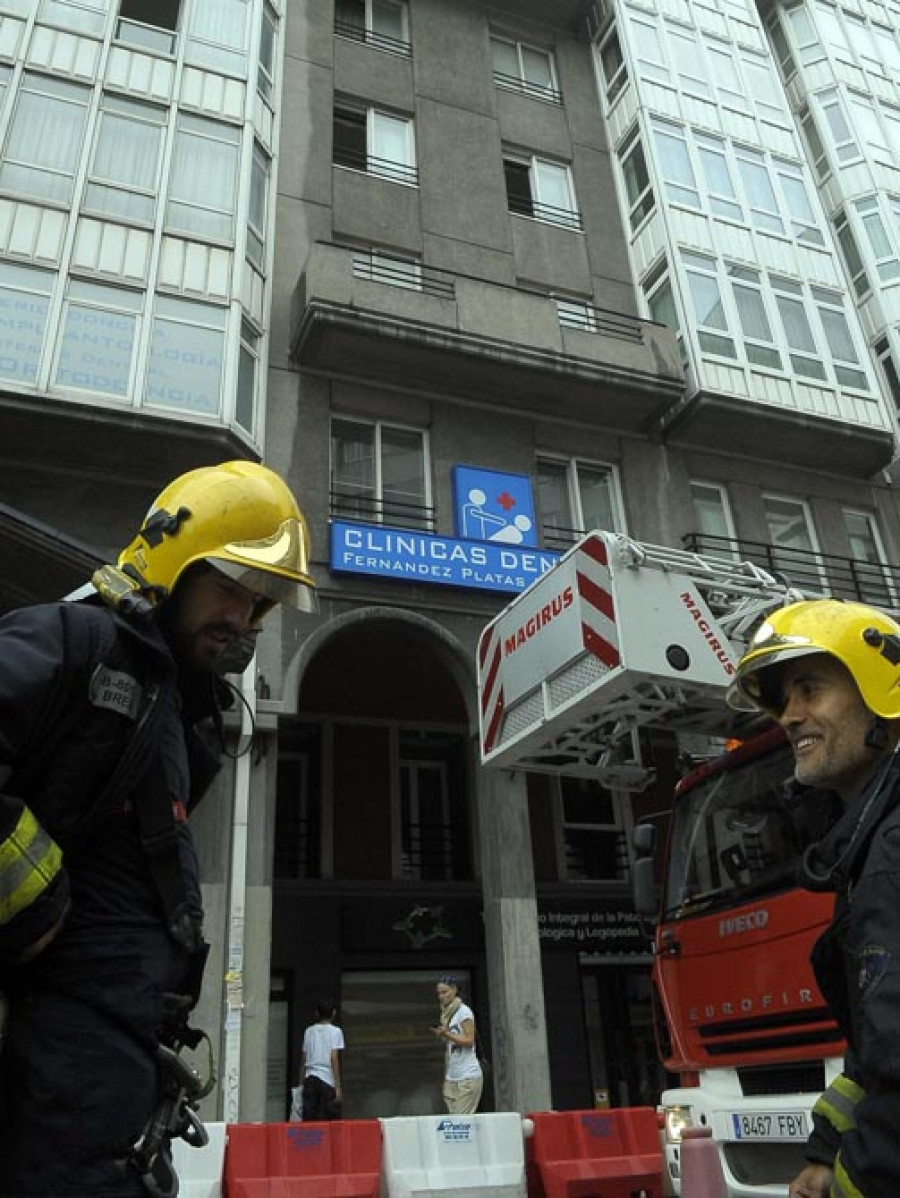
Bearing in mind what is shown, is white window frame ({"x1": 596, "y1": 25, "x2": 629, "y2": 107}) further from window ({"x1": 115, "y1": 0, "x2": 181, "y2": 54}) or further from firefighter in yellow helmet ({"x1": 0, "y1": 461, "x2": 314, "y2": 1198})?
firefighter in yellow helmet ({"x1": 0, "y1": 461, "x2": 314, "y2": 1198})

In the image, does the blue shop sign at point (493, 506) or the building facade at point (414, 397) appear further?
the blue shop sign at point (493, 506)

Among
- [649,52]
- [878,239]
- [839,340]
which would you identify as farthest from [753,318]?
[649,52]

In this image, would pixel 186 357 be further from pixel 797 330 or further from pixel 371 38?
pixel 797 330

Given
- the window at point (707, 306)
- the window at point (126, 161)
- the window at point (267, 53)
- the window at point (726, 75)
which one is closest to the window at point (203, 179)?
the window at point (126, 161)

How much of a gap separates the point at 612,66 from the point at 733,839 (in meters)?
20.3

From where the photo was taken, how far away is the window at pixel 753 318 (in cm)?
1753

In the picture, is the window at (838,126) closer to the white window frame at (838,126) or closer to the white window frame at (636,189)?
the white window frame at (838,126)

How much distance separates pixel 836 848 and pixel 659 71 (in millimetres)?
21990

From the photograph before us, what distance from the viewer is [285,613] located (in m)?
12.8

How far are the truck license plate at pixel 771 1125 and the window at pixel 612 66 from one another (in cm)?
2063

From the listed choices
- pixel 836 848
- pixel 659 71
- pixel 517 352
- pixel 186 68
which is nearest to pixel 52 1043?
pixel 836 848

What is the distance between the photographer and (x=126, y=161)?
14.3m

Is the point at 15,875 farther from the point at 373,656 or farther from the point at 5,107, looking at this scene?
the point at 5,107

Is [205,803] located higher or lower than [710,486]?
lower
